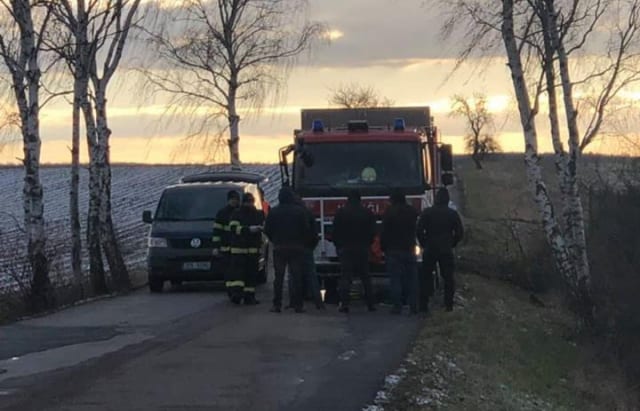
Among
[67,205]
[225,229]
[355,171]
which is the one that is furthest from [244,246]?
[67,205]

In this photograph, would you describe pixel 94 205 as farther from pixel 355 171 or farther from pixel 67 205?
pixel 67 205

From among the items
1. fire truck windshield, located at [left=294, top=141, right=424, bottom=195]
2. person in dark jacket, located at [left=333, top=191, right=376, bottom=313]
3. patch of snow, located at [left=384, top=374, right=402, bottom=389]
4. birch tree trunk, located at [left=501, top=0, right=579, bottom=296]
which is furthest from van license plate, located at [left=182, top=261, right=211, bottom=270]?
patch of snow, located at [left=384, top=374, right=402, bottom=389]

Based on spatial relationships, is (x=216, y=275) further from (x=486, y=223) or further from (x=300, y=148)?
(x=486, y=223)

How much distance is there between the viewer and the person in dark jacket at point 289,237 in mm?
18016

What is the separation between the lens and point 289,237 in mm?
18125

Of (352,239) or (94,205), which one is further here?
(94,205)

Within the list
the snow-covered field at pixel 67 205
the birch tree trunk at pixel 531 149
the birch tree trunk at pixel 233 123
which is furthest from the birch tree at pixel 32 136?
the birch tree trunk at pixel 233 123

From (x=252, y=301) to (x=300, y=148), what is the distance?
271 centimetres

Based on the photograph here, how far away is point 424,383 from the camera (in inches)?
464

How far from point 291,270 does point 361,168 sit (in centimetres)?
250

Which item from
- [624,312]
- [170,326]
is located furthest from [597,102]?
[170,326]

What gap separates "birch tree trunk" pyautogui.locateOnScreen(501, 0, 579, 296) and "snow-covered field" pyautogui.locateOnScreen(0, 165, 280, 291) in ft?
31.6

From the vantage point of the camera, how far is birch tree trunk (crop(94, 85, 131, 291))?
81.0ft

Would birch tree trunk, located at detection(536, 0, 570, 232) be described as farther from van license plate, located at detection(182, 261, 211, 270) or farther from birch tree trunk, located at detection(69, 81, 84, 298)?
birch tree trunk, located at detection(69, 81, 84, 298)
